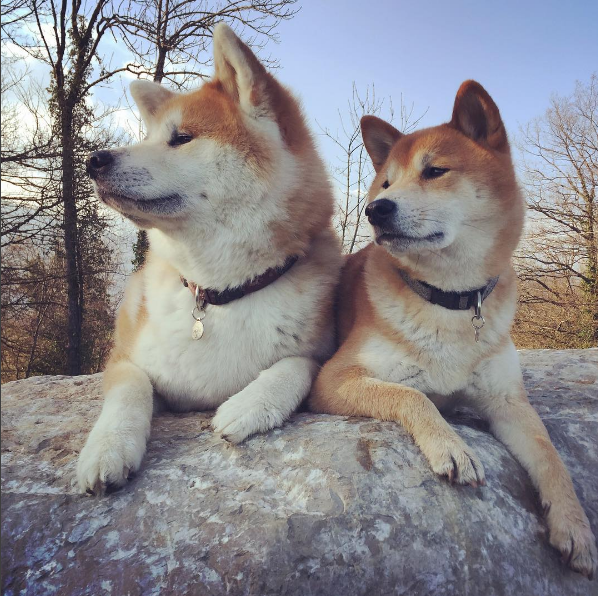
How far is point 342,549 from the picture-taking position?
5.15ft

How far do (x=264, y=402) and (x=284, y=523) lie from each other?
1.81 ft

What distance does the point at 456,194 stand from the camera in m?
2.26

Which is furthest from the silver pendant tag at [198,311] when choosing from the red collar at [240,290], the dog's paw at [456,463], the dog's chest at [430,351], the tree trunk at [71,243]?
the tree trunk at [71,243]

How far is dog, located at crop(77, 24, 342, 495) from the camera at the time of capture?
2152 mm

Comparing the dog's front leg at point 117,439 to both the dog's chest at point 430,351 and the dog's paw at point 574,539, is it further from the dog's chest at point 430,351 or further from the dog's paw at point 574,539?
the dog's paw at point 574,539

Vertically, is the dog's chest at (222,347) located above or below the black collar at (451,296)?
below

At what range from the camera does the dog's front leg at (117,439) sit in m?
1.71

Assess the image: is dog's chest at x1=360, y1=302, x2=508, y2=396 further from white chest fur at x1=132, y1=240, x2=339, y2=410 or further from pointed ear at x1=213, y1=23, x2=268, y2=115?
pointed ear at x1=213, y1=23, x2=268, y2=115

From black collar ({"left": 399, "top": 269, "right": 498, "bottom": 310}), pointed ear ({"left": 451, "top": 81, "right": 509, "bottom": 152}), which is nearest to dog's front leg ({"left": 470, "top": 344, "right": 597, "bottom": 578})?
black collar ({"left": 399, "top": 269, "right": 498, "bottom": 310})

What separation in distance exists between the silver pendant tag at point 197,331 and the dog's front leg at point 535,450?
1366mm

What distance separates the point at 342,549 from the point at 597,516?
132cm

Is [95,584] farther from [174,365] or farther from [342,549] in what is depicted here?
[174,365]

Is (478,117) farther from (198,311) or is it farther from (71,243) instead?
(71,243)

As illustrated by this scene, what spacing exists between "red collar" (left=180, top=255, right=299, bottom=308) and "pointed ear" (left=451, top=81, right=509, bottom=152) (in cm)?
117
